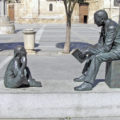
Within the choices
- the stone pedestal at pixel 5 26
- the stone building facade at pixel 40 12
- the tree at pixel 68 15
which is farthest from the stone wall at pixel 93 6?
the tree at pixel 68 15

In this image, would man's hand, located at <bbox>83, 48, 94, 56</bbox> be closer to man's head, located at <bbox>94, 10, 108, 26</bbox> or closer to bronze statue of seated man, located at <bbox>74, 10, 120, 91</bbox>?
bronze statue of seated man, located at <bbox>74, 10, 120, 91</bbox>

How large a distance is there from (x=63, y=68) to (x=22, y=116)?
5.31 m

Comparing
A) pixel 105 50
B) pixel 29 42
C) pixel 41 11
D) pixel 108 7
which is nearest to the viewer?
pixel 105 50

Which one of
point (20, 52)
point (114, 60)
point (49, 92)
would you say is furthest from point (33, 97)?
point (114, 60)

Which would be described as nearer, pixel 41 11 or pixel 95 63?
pixel 95 63

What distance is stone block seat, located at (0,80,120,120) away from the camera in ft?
18.4

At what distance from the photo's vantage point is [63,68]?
35.7 feet

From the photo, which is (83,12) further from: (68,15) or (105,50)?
(105,50)

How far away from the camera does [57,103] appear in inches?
224

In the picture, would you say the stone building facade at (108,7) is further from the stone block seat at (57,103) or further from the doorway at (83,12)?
the stone block seat at (57,103)

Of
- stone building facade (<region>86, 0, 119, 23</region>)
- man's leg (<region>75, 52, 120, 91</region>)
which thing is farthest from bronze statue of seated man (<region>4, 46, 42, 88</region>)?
stone building facade (<region>86, 0, 119, 23</region>)

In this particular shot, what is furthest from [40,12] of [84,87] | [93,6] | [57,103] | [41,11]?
[57,103]

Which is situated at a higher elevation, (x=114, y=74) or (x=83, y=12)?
(x=83, y=12)

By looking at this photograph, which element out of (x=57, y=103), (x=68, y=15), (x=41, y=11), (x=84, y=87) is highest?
(x=41, y=11)
